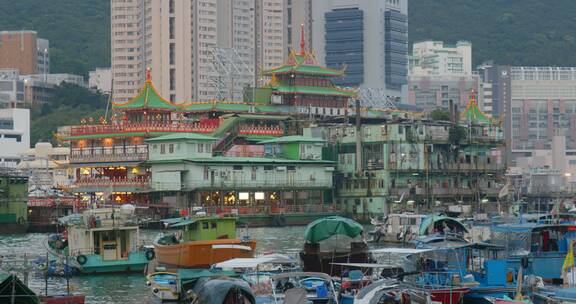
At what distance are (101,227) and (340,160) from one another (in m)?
53.6

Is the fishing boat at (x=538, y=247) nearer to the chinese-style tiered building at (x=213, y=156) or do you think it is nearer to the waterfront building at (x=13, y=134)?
the chinese-style tiered building at (x=213, y=156)

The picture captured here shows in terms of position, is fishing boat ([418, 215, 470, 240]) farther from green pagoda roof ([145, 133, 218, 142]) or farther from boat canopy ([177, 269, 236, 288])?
green pagoda roof ([145, 133, 218, 142])

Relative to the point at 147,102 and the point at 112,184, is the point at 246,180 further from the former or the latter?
the point at 147,102

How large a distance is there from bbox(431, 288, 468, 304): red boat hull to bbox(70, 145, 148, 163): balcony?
69.2 meters

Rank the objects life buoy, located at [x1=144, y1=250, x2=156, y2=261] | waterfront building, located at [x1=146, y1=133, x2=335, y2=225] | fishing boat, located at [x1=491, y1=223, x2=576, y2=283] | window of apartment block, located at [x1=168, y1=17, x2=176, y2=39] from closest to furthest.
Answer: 1. fishing boat, located at [x1=491, y1=223, x2=576, y2=283]
2. life buoy, located at [x1=144, y1=250, x2=156, y2=261]
3. waterfront building, located at [x1=146, y1=133, x2=335, y2=225]
4. window of apartment block, located at [x1=168, y1=17, x2=176, y2=39]

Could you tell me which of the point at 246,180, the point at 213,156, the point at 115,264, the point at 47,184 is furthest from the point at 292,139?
the point at 115,264

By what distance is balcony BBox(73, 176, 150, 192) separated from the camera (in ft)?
348

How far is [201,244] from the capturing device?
58.2 m

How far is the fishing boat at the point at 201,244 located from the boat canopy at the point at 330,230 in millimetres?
3639

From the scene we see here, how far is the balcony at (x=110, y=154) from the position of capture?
112m

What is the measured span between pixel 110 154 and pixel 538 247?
69.2 metres

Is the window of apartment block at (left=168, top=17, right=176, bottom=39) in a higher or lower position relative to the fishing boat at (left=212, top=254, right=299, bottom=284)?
higher

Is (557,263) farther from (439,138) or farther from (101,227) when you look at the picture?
(439,138)

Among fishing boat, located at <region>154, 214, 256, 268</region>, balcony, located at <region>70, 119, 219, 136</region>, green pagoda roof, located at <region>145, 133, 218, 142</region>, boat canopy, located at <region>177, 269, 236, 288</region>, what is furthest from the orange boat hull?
balcony, located at <region>70, 119, 219, 136</region>
